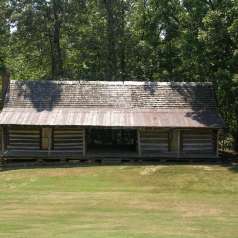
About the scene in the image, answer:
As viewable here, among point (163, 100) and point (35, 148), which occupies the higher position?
point (163, 100)

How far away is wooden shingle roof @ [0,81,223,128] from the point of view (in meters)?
34.9

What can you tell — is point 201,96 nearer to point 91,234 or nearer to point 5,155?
point 5,155

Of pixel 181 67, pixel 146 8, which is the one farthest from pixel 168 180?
pixel 146 8

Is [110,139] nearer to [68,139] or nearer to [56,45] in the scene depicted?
[68,139]

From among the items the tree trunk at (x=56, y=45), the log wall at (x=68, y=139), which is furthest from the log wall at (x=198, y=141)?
the tree trunk at (x=56, y=45)

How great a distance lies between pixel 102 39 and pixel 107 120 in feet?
60.9

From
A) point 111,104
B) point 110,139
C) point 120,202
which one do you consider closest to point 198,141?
point 111,104

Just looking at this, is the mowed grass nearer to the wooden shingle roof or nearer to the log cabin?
the log cabin

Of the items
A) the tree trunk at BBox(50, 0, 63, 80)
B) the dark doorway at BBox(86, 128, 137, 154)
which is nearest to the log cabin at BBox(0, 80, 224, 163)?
the dark doorway at BBox(86, 128, 137, 154)

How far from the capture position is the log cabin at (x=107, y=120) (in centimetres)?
3478

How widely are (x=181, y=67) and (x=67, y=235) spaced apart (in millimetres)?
32718

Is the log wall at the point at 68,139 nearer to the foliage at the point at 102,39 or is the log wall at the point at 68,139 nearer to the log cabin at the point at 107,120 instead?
the log cabin at the point at 107,120

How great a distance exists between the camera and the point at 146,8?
4841 centimetres

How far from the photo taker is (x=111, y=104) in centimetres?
3700
